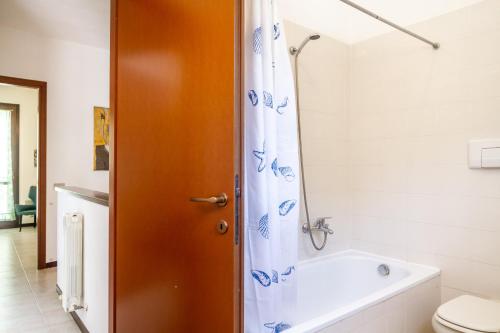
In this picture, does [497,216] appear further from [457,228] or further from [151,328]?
[151,328]

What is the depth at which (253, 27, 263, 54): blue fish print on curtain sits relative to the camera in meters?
1.24

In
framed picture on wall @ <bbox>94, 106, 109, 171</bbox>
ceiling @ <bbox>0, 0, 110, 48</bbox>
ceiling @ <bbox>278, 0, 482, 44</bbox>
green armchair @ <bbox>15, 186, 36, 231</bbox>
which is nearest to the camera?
ceiling @ <bbox>278, 0, 482, 44</bbox>

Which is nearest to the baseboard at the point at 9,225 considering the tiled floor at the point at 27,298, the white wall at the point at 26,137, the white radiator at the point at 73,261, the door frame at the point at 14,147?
the door frame at the point at 14,147

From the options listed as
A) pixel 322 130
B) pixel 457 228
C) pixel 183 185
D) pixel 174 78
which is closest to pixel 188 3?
pixel 174 78

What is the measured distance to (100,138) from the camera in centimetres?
368

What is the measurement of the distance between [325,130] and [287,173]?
987 mm

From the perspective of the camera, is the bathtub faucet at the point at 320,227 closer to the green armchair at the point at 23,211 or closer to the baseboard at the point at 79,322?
the baseboard at the point at 79,322

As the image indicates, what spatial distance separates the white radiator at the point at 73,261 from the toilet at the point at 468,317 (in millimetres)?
2023

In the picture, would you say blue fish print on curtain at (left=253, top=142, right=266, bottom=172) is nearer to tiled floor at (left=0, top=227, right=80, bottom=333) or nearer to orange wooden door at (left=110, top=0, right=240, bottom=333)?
orange wooden door at (left=110, top=0, right=240, bottom=333)

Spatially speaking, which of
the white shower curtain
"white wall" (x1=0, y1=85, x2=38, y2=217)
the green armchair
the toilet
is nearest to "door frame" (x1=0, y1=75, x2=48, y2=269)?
the green armchair

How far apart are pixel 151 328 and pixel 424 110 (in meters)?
1.95

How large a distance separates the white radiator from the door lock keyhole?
4.57 feet

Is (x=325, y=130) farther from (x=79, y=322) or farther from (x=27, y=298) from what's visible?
(x=27, y=298)

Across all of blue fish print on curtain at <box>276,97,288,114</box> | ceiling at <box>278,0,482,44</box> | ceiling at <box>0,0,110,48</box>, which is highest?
ceiling at <box>0,0,110,48</box>
